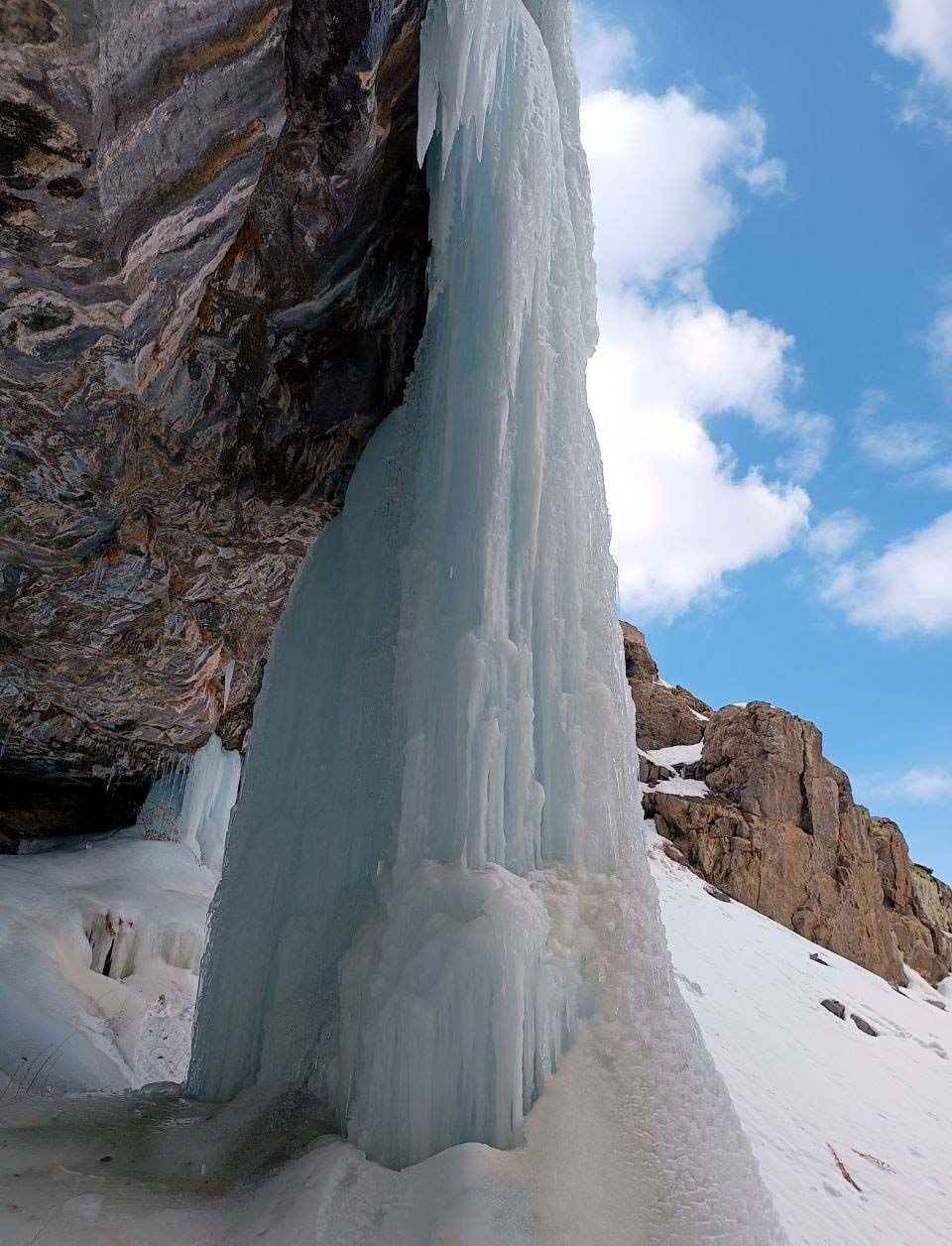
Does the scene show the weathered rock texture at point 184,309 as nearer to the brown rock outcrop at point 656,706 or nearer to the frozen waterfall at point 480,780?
the frozen waterfall at point 480,780

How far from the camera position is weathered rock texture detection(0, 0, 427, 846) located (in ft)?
9.42

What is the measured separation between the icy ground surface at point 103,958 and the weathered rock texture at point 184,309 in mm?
2074

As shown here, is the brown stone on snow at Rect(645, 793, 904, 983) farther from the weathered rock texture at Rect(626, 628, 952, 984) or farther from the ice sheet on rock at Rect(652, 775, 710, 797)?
the ice sheet on rock at Rect(652, 775, 710, 797)

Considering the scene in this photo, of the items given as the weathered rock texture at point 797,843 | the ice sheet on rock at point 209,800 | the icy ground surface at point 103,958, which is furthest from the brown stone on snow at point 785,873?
the icy ground surface at point 103,958

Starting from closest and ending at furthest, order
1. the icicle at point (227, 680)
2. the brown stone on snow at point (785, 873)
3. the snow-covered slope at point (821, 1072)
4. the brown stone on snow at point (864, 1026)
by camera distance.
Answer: the snow-covered slope at point (821, 1072), the icicle at point (227, 680), the brown stone on snow at point (864, 1026), the brown stone on snow at point (785, 873)

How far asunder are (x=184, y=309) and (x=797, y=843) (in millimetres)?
22293

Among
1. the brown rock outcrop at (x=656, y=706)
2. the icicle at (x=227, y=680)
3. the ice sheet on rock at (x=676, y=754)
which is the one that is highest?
the brown rock outcrop at (x=656, y=706)

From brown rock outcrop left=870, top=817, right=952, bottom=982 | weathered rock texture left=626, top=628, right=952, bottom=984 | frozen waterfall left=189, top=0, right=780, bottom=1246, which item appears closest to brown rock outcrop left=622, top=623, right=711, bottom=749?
weathered rock texture left=626, top=628, right=952, bottom=984

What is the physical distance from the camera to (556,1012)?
3316 mm

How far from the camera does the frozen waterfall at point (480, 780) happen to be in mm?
3123

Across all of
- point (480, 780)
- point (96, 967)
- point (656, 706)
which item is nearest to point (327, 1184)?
point (480, 780)

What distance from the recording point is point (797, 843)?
22.0 m

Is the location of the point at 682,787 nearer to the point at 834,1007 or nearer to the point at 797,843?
the point at 797,843

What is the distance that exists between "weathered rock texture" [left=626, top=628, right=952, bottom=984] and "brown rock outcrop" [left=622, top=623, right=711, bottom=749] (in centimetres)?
107
